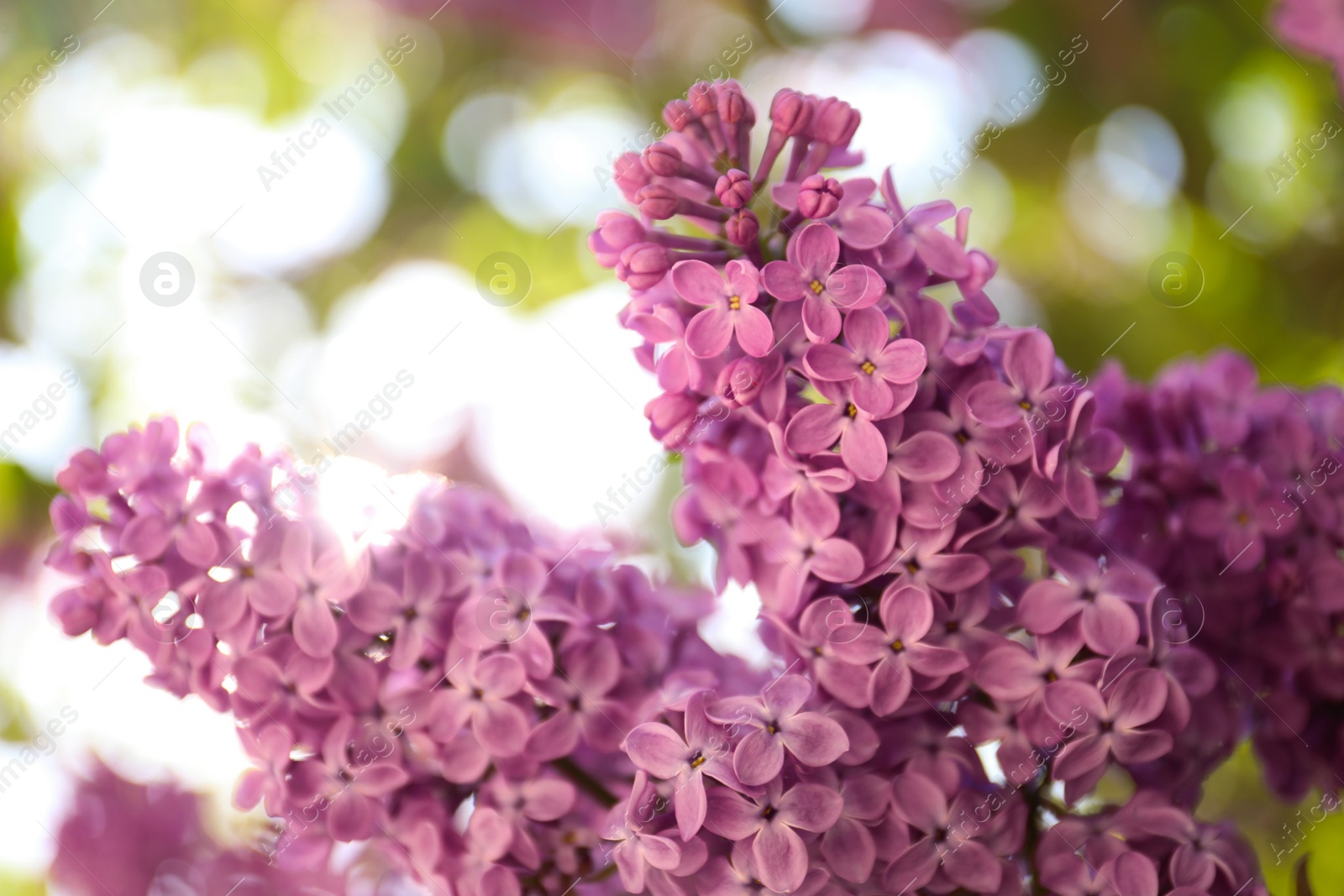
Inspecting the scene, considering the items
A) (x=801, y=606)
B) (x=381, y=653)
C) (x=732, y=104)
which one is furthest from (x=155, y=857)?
(x=732, y=104)

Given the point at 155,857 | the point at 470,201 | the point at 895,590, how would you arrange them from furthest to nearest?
1. the point at 470,201
2. the point at 155,857
3. the point at 895,590

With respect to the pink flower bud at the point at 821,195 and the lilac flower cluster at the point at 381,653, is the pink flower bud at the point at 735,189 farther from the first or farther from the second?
the lilac flower cluster at the point at 381,653

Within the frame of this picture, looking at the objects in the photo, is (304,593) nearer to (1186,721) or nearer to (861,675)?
(861,675)

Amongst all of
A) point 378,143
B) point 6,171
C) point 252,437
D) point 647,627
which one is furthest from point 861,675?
point 6,171

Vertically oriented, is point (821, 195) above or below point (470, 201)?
above

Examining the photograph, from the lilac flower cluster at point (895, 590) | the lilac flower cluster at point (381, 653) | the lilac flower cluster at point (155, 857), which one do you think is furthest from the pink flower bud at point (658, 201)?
the lilac flower cluster at point (155, 857)

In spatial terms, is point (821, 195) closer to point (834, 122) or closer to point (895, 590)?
point (834, 122)
